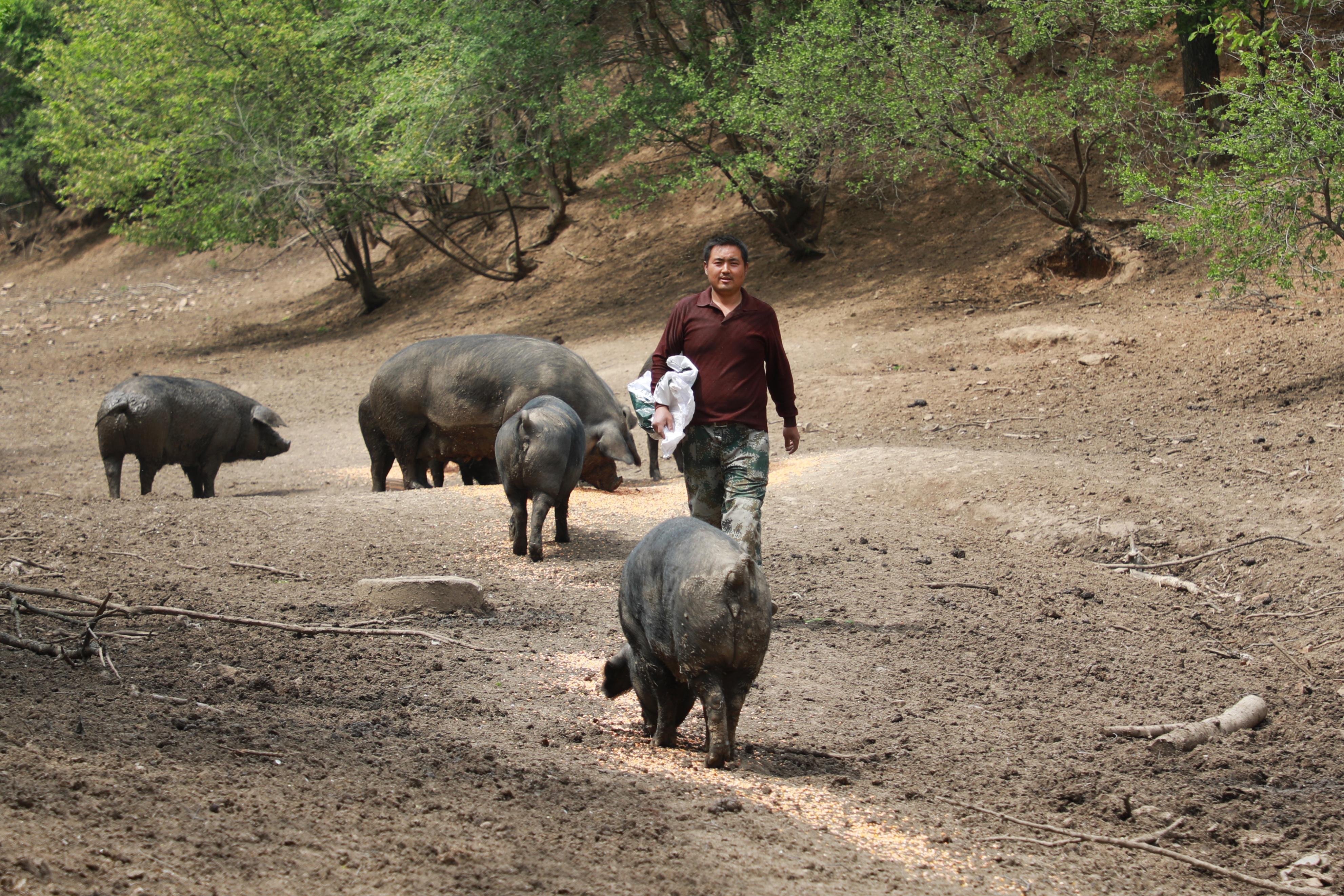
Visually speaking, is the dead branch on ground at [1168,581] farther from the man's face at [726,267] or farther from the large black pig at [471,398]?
the large black pig at [471,398]

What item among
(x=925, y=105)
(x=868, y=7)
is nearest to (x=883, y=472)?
(x=925, y=105)

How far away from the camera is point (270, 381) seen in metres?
19.8

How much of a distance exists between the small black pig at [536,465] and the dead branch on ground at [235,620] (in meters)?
2.07

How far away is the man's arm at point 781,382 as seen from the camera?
5.39 meters

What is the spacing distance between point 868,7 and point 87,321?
20.2 metres

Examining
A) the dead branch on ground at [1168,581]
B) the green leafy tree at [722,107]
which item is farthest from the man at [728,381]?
the green leafy tree at [722,107]

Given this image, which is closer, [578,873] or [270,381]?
[578,873]

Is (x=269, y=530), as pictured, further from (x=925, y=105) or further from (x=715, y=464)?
(x=925, y=105)

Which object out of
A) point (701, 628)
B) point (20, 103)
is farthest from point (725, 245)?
point (20, 103)

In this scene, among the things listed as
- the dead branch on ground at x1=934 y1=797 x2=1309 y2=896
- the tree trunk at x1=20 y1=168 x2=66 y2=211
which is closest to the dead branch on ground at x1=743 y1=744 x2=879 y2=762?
the dead branch on ground at x1=934 y1=797 x2=1309 y2=896

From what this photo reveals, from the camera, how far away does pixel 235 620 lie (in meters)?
4.35

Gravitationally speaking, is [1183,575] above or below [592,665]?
below

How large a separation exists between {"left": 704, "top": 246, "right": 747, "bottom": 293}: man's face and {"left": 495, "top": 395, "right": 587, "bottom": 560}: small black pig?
2427 millimetres

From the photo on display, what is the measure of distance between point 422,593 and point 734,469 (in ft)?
5.70
